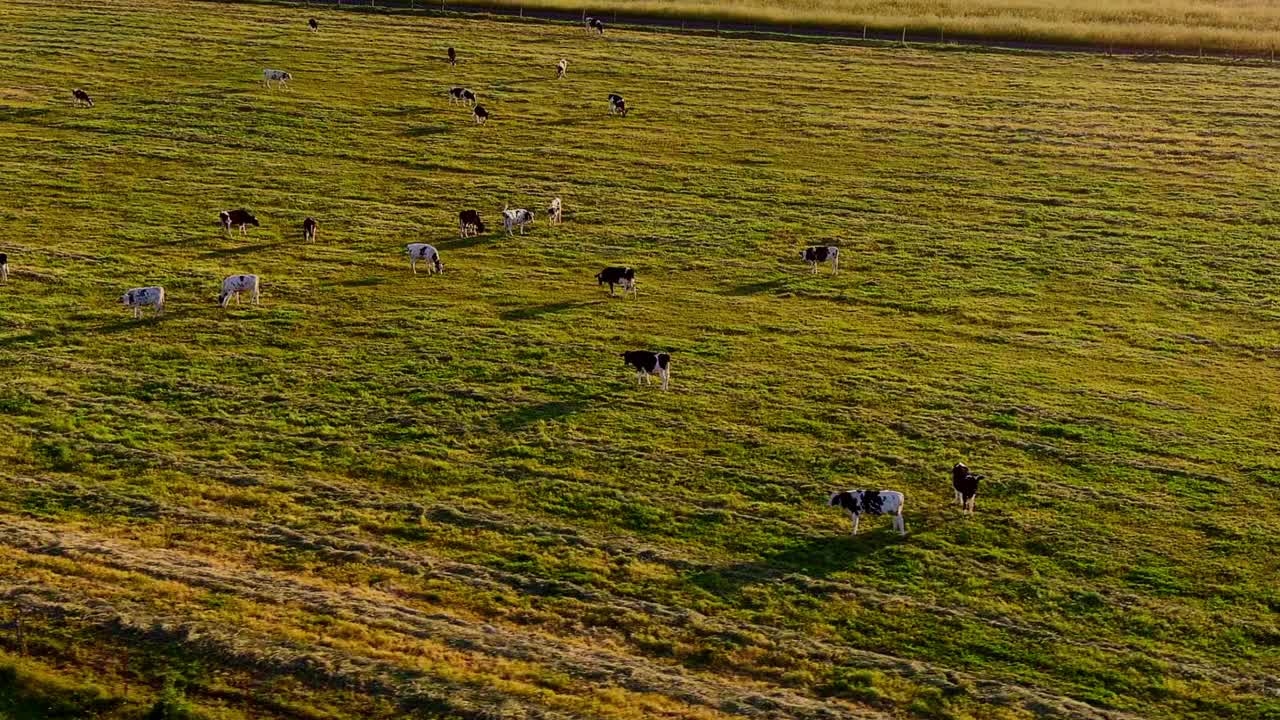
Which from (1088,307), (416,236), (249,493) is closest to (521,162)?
(416,236)

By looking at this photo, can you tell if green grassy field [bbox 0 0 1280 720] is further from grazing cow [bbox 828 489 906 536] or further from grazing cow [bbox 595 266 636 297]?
grazing cow [bbox 595 266 636 297]

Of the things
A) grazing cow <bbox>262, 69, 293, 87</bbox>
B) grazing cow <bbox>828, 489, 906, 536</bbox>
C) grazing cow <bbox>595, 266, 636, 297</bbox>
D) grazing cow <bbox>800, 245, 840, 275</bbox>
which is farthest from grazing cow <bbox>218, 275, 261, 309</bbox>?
grazing cow <bbox>262, 69, 293, 87</bbox>

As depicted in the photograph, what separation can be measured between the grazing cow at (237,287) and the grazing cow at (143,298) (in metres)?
1.80

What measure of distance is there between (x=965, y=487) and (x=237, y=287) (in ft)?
76.0

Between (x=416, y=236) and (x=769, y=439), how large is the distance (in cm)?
2018

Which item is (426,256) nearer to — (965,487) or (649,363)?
(649,363)

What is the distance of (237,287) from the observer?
38.3 meters

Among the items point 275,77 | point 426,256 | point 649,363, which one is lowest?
point 649,363

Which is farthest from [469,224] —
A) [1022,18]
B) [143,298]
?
[1022,18]

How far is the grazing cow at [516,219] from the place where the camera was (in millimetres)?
46500

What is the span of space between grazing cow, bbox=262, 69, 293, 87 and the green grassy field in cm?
435

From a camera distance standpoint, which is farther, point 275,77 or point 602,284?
point 275,77

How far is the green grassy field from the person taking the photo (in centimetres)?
2161

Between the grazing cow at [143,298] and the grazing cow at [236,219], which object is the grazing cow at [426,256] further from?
the grazing cow at [143,298]
